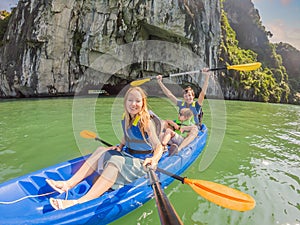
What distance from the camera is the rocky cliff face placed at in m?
15.3

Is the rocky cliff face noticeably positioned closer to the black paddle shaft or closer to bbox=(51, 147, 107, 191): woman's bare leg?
bbox=(51, 147, 107, 191): woman's bare leg

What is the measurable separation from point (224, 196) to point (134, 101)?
4.51 feet

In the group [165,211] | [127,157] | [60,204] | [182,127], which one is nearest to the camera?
[165,211]

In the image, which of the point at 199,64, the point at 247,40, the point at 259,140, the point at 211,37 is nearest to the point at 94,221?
the point at 259,140

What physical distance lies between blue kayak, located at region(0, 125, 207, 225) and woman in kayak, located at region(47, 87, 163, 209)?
108 millimetres

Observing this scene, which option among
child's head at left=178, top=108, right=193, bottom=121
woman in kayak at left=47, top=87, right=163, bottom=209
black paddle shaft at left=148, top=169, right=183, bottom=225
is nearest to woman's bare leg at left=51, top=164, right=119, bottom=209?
woman in kayak at left=47, top=87, right=163, bottom=209

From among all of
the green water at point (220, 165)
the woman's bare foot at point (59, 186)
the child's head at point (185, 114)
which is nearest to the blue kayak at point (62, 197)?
the woman's bare foot at point (59, 186)

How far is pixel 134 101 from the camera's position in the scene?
243 centimetres

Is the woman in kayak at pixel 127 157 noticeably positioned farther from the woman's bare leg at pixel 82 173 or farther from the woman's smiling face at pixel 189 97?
the woman's smiling face at pixel 189 97

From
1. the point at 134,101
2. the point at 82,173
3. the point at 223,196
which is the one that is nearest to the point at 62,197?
the point at 82,173

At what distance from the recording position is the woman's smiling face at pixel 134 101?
2436mm

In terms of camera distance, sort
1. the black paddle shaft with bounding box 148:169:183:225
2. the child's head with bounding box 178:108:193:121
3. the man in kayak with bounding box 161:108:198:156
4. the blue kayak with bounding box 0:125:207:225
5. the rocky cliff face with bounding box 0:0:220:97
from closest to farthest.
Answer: the black paddle shaft with bounding box 148:169:183:225
the blue kayak with bounding box 0:125:207:225
the man in kayak with bounding box 161:108:198:156
the child's head with bounding box 178:108:193:121
the rocky cliff face with bounding box 0:0:220:97

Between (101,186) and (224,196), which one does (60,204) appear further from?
(224,196)

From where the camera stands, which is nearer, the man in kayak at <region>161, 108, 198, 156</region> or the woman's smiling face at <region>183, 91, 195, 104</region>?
the man in kayak at <region>161, 108, 198, 156</region>
